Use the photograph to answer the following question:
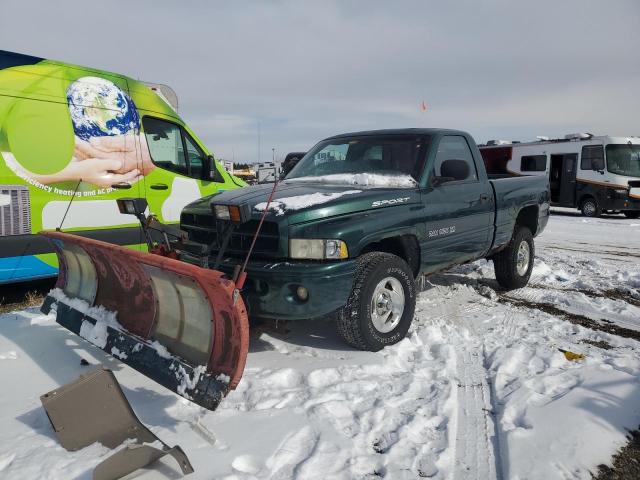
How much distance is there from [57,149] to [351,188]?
3.25 metres

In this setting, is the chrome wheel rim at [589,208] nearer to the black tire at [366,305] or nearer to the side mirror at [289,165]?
the side mirror at [289,165]

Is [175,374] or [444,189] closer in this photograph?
[175,374]

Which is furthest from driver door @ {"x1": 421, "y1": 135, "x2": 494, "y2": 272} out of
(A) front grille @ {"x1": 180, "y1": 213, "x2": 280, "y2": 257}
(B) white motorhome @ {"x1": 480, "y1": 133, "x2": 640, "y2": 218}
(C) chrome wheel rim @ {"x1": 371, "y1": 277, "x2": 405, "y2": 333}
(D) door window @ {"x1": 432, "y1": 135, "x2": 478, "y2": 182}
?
(B) white motorhome @ {"x1": 480, "y1": 133, "x2": 640, "y2": 218}

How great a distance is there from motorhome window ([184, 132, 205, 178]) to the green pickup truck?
1901 mm

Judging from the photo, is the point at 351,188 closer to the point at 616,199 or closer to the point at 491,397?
the point at 491,397

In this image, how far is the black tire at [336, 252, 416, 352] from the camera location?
3750mm

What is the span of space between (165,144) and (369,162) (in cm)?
298

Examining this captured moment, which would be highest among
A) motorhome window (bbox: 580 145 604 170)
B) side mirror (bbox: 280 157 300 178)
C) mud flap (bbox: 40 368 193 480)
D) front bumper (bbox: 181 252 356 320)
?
motorhome window (bbox: 580 145 604 170)

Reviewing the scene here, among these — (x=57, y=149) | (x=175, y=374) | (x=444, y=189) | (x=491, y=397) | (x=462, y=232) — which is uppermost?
(x=57, y=149)

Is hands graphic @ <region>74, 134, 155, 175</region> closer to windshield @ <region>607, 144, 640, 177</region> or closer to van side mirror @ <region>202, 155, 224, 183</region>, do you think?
van side mirror @ <region>202, 155, 224, 183</region>

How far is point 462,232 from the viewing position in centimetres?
497

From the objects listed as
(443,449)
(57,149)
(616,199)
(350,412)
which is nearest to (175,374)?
(350,412)

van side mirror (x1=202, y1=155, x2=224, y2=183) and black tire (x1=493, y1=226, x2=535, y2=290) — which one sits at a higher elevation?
van side mirror (x1=202, y1=155, x2=224, y2=183)

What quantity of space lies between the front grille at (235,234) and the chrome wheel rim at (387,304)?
0.96 metres
